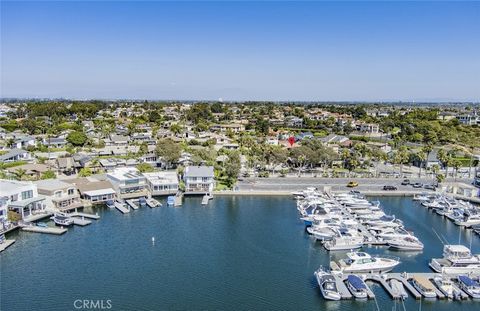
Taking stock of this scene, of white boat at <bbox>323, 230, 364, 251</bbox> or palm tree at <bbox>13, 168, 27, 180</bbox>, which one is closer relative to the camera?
white boat at <bbox>323, 230, 364, 251</bbox>

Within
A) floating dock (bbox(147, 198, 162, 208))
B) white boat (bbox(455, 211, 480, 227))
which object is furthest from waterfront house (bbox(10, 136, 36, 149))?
white boat (bbox(455, 211, 480, 227))

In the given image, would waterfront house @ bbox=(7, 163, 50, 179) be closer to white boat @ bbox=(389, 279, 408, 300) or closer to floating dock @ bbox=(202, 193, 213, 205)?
floating dock @ bbox=(202, 193, 213, 205)

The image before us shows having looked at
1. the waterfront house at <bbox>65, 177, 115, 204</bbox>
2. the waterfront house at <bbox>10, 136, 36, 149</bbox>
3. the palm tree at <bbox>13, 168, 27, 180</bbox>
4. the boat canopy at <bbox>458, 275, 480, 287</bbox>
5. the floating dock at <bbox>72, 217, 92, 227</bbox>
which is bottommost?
the boat canopy at <bbox>458, 275, 480, 287</bbox>

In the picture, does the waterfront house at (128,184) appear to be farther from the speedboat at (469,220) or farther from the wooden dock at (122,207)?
the speedboat at (469,220)

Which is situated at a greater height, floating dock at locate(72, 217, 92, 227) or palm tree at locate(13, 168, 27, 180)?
palm tree at locate(13, 168, 27, 180)

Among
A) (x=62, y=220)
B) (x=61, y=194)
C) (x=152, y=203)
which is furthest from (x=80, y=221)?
(x=152, y=203)

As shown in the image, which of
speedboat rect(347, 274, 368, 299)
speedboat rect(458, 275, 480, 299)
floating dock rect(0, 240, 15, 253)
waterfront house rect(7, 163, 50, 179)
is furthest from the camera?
waterfront house rect(7, 163, 50, 179)

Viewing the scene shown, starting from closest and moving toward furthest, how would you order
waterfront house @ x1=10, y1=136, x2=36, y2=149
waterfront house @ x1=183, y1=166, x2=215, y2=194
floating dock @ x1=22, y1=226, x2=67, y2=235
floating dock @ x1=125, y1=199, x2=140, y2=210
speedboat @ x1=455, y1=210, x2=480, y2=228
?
floating dock @ x1=22, y1=226, x2=67, y2=235, speedboat @ x1=455, y1=210, x2=480, y2=228, floating dock @ x1=125, y1=199, x2=140, y2=210, waterfront house @ x1=183, y1=166, x2=215, y2=194, waterfront house @ x1=10, y1=136, x2=36, y2=149

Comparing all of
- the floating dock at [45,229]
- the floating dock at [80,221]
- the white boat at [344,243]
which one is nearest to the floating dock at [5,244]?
the floating dock at [45,229]
